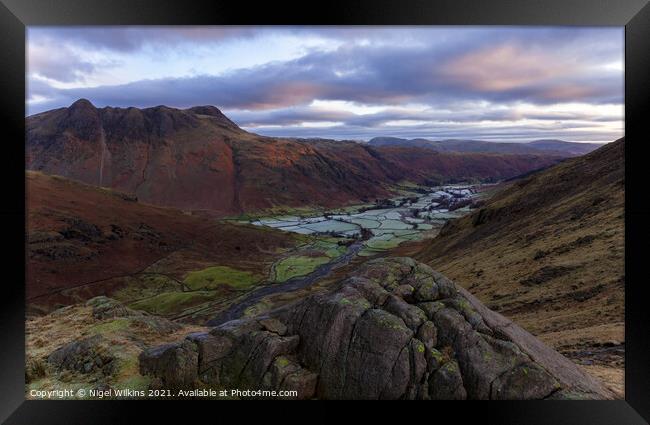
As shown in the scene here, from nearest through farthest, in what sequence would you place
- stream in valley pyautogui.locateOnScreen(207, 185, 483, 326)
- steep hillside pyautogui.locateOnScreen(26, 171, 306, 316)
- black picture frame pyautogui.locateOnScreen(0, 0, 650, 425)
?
black picture frame pyautogui.locateOnScreen(0, 0, 650, 425) → steep hillside pyautogui.locateOnScreen(26, 171, 306, 316) → stream in valley pyautogui.locateOnScreen(207, 185, 483, 326)

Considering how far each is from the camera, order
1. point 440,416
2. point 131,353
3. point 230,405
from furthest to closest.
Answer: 1. point 131,353
2. point 230,405
3. point 440,416

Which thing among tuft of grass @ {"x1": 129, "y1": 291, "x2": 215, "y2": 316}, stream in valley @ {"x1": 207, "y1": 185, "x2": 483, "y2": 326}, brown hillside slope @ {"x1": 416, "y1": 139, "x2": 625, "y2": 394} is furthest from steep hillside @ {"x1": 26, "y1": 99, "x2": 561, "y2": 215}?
tuft of grass @ {"x1": 129, "y1": 291, "x2": 215, "y2": 316}

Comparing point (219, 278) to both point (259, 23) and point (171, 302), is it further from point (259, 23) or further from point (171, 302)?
point (259, 23)

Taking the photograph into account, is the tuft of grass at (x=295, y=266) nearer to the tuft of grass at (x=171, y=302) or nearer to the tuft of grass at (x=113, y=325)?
the tuft of grass at (x=171, y=302)

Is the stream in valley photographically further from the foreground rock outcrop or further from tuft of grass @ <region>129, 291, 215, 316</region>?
the foreground rock outcrop

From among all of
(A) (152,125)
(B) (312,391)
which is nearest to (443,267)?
(B) (312,391)

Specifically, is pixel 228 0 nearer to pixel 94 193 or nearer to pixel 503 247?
pixel 503 247
